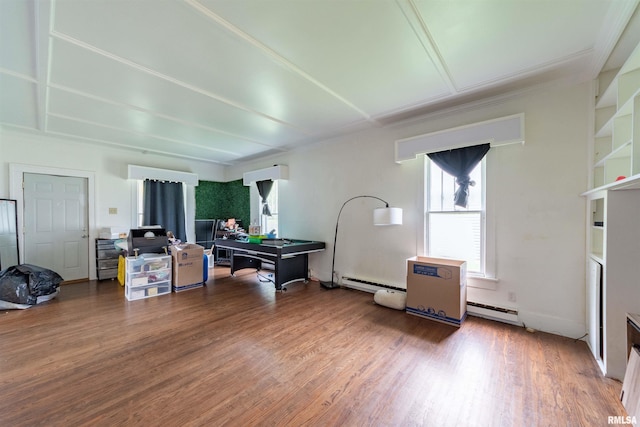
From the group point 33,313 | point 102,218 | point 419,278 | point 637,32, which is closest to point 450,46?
point 637,32

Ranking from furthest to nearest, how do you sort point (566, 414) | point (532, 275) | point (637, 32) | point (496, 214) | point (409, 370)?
point (496, 214), point (532, 275), point (409, 370), point (637, 32), point (566, 414)

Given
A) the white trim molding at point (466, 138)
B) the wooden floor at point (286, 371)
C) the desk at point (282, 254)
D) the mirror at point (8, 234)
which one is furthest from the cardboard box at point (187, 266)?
the white trim molding at point (466, 138)

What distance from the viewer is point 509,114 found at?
2967mm

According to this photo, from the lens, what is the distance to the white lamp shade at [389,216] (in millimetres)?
3541

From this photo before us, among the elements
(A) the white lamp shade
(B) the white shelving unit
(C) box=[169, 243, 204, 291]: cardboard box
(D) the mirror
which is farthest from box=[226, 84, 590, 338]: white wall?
(D) the mirror

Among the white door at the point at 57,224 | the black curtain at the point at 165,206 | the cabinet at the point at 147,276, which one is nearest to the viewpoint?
the cabinet at the point at 147,276

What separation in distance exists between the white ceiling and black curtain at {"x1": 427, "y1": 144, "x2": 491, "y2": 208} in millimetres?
623

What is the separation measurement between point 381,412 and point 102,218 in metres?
5.99

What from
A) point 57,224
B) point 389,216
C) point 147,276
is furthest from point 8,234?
point 389,216

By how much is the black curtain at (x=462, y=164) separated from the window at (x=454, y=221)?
0.11 meters

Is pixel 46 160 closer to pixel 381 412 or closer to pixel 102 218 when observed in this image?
pixel 102 218

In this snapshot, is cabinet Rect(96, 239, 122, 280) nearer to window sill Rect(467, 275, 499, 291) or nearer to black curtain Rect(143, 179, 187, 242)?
black curtain Rect(143, 179, 187, 242)

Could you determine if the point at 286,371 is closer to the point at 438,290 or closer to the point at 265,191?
the point at 438,290

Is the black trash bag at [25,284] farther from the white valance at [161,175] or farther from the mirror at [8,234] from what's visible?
the white valance at [161,175]
